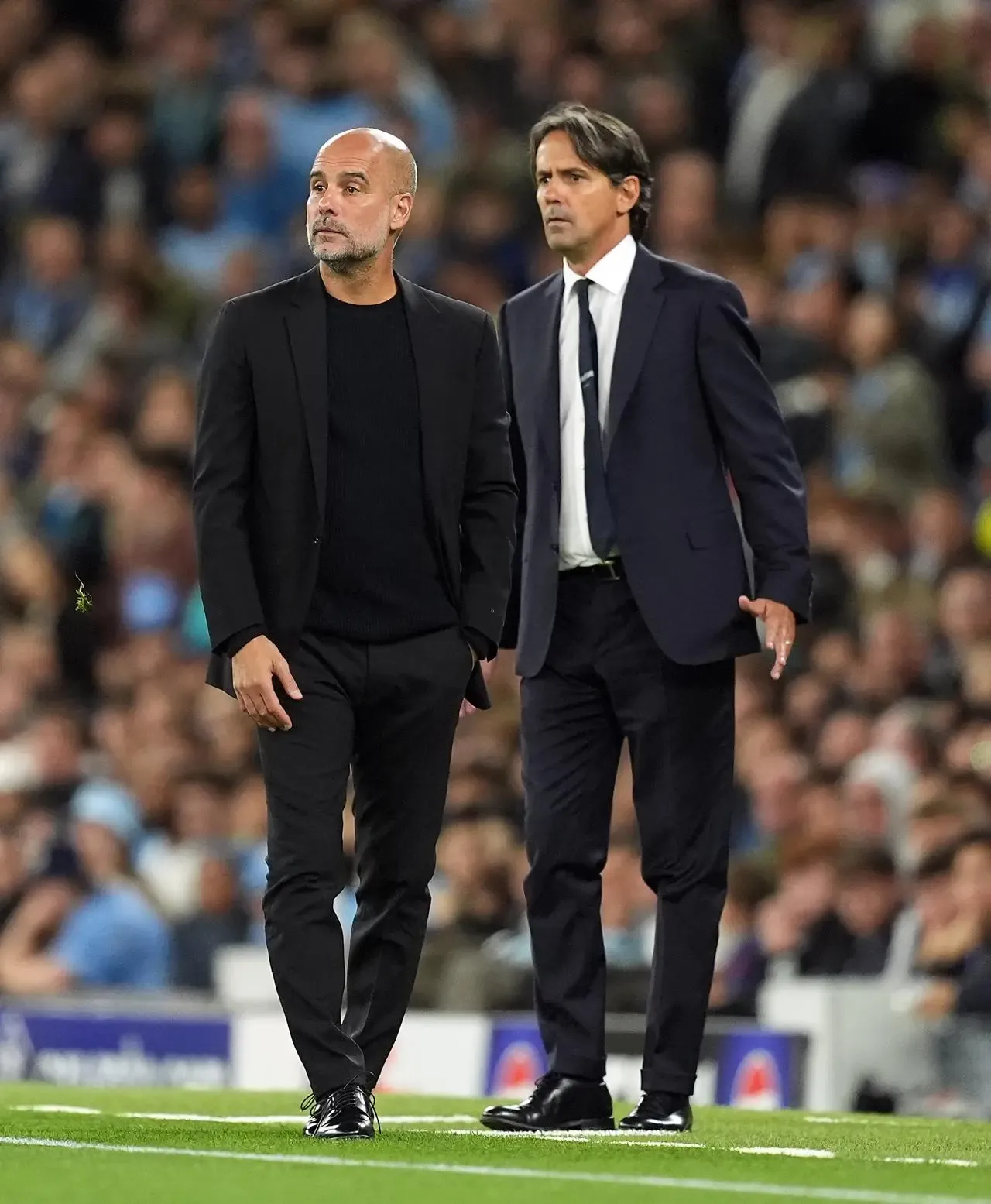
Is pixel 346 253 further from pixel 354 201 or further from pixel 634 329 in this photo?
pixel 634 329

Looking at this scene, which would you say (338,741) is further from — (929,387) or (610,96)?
(610,96)

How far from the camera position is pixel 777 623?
17.9ft

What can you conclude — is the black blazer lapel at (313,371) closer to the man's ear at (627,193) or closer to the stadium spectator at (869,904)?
the man's ear at (627,193)

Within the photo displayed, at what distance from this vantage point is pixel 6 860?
11.1 metres

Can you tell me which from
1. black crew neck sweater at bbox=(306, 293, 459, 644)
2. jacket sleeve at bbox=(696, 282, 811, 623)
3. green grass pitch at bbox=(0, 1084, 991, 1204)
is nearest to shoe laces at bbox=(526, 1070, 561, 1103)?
green grass pitch at bbox=(0, 1084, 991, 1204)

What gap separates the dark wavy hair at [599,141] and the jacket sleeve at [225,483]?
897 mm

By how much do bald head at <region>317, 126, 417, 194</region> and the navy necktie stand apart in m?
0.63

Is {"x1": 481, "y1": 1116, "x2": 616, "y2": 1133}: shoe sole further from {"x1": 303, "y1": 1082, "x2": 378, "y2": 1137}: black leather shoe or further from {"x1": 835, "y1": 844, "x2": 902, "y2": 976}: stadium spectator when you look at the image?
{"x1": 835, "y1": 844, "x2": 902, "y2": 976}: stadium spectator

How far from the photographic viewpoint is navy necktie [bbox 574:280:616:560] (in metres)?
5.58

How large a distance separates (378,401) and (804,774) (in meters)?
4.52

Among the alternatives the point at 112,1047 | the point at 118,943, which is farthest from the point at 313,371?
the point at 118,943

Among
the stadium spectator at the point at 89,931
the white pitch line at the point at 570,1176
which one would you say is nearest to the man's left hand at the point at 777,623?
the white pitch line at the point at 570,1176

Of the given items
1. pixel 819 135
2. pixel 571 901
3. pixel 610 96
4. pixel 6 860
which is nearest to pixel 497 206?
pixel 610 96

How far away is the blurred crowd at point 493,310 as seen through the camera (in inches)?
360
